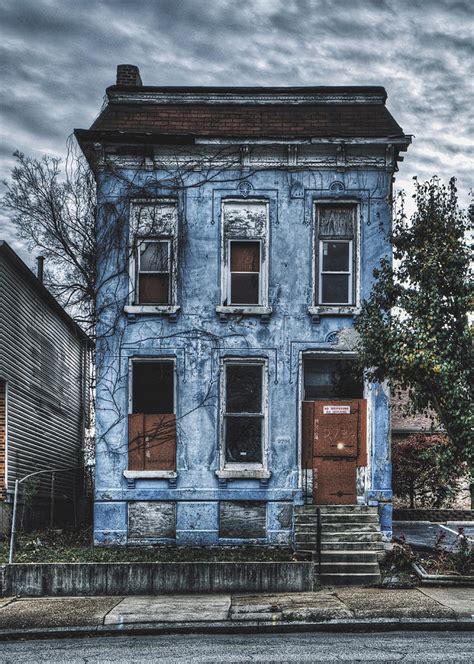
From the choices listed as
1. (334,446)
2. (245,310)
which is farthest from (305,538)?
(245,310)

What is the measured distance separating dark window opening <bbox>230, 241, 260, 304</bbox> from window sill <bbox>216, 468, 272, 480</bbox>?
3463mm

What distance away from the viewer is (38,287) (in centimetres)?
2108

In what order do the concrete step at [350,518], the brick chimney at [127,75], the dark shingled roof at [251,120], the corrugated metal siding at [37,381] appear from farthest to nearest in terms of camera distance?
the brick chimney at [127,75]
the corrugated metal siding at [37,381]
the dark shingled roof at [251,120]
the concrete step at [350,518]

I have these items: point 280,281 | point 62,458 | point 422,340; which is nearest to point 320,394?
point 280,281

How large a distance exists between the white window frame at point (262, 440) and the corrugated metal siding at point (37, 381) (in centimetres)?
489

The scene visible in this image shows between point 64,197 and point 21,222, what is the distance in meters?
1.35

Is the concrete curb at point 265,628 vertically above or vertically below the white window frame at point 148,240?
below

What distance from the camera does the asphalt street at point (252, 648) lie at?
931 centimetres

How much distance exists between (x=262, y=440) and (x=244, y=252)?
3922 mm

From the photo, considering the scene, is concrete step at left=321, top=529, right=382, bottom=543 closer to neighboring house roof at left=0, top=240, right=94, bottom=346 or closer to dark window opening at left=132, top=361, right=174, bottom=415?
dark window opening at left=132, top=361, right=174, bottom=415

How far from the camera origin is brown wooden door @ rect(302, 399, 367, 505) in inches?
668

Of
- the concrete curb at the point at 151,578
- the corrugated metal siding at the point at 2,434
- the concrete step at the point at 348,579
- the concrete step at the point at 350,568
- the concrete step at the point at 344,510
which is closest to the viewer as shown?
the concrete curb at the point at 151,578

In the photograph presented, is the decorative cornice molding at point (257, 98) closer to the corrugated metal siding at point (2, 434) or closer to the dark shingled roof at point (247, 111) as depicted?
the dark shingled roof at point (247, 111)

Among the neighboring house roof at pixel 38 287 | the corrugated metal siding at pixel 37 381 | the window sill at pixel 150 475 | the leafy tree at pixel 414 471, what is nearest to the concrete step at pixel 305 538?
the window sill at pixel 150 475
